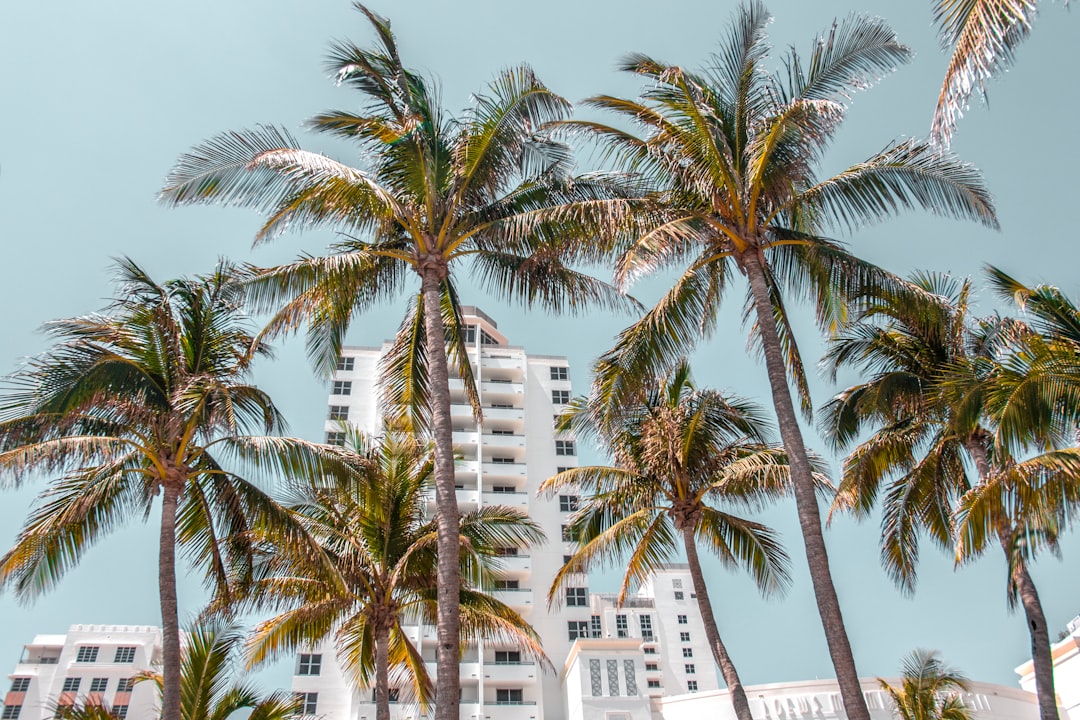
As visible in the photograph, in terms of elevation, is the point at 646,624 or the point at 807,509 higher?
the point at 646,624

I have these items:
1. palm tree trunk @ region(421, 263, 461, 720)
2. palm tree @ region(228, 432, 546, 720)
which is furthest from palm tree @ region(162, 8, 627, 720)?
palm tree @ region(228, 432, 546, 720)

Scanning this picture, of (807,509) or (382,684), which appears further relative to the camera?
(382,684)

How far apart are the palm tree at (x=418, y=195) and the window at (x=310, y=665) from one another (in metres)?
39.7

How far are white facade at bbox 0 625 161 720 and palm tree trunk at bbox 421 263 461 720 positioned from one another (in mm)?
70438

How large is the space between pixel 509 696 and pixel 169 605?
4096 centimetres

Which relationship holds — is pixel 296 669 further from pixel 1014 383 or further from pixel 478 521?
pixel 1014 383

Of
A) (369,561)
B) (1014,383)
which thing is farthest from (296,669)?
(1014,383)

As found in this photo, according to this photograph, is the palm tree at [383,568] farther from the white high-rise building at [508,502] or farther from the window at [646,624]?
the window at [646,624]

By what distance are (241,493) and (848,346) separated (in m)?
14.8

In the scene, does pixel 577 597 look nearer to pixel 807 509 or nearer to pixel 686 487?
pixel 686 487

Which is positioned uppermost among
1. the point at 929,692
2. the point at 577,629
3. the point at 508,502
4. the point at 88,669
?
the point at 508,502

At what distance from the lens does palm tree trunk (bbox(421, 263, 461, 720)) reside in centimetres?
1283

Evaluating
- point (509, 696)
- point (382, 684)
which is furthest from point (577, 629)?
point (382, 684)

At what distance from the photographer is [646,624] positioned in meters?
86.4
